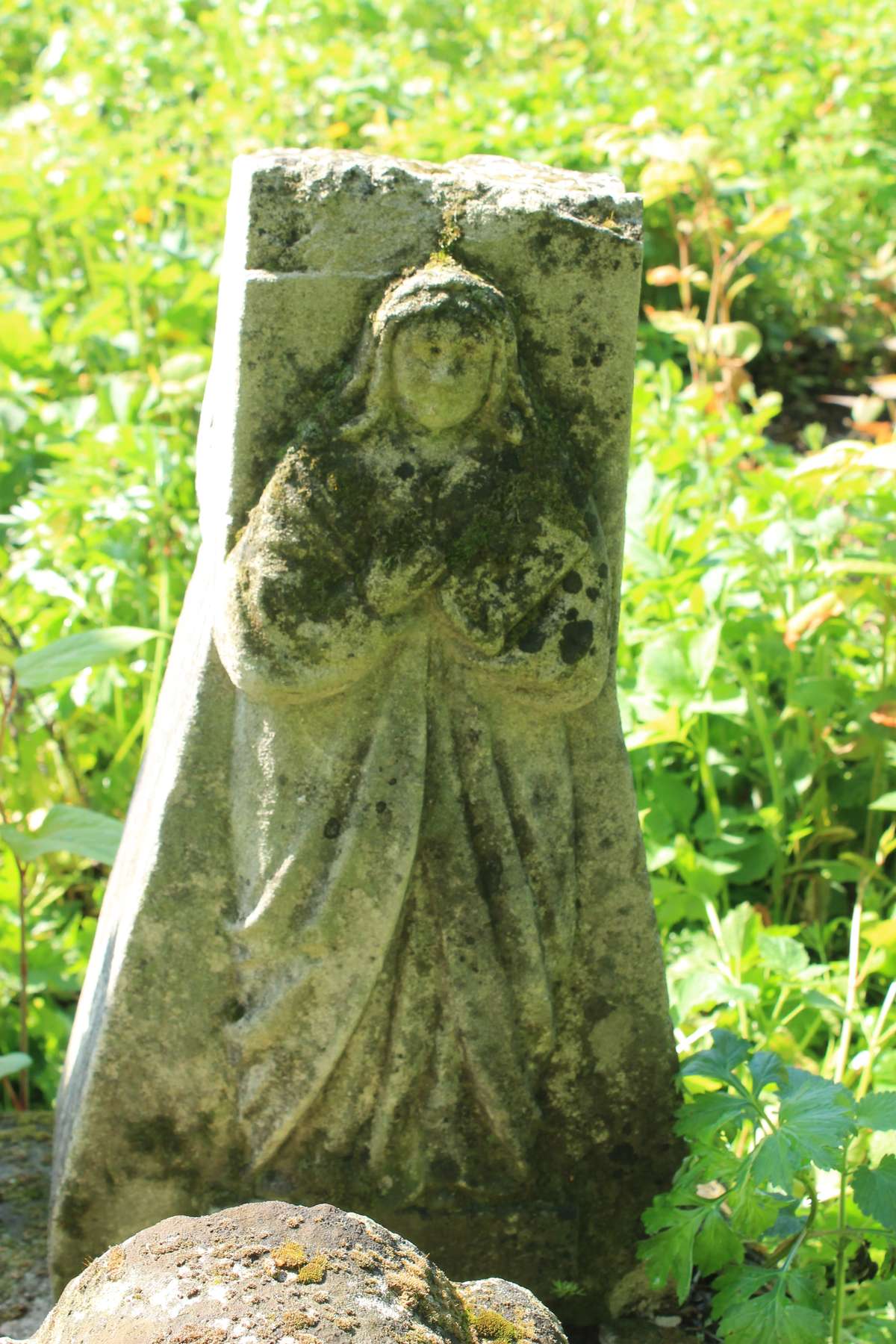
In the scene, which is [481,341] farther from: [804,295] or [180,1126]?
[804,295]

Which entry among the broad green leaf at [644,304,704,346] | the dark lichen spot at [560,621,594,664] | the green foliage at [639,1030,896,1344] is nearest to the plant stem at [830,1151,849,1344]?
the green foliage at [639,1030,896,1344]

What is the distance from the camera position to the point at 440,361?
193 cm

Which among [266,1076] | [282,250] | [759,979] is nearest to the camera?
[282,250]

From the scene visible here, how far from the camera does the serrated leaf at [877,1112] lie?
2.17 m

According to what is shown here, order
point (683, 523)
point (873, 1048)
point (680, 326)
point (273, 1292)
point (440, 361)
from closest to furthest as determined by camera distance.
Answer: point (273, 1292), point (440, 361), point (873, 1048), point (683, 523), point (680, 326)

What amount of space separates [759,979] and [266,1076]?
1365 mm

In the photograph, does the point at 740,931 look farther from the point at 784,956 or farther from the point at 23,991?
the point at 23,991

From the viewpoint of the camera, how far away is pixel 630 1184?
2395 mm

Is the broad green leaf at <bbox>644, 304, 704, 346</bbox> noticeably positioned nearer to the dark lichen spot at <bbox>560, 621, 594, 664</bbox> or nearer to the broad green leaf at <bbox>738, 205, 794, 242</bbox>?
the broad green leaf at <bbox>738, 205, 794, 242</bbox>

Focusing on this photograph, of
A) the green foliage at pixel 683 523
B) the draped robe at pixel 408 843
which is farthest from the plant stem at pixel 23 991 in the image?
the draped robe at pixel 408 843

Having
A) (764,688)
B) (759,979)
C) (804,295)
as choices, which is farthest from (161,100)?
(759,979)

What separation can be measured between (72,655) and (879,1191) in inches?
66.2

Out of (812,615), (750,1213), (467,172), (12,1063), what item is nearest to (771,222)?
(812,615)

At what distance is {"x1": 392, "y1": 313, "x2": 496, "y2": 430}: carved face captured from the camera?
1915 mm
